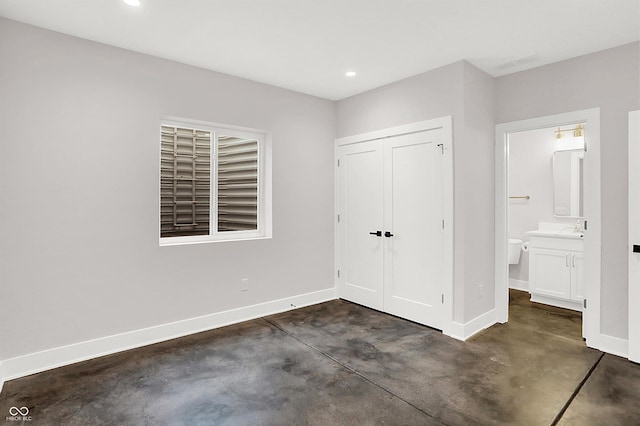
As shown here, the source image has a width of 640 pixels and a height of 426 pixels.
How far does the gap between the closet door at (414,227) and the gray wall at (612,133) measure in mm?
1296

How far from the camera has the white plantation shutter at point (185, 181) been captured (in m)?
3.86

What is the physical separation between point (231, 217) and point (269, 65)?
171cm

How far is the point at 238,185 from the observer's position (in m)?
4.14

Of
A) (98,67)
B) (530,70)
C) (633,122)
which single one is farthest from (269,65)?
(633,122)

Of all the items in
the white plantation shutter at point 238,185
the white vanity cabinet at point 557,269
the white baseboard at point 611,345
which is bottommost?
the white baseboard at point 611,345

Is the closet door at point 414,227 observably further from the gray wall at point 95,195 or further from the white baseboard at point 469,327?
the gray wall at point 95,195

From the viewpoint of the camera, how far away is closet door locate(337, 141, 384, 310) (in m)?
4.20

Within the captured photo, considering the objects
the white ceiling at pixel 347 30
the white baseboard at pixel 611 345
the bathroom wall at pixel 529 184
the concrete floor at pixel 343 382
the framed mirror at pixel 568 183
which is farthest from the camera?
the bathroom wall at pixel 529 184

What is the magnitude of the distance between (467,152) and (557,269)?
2165mm

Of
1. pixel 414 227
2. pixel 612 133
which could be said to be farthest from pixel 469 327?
pixel 612 133

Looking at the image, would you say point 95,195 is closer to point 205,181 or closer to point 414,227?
point 205,181

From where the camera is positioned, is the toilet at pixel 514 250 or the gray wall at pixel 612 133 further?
the toilet at pixel 514 250

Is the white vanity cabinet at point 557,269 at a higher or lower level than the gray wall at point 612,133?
lower

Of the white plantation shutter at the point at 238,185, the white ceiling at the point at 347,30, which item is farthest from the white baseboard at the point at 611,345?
the white plantation shutter at the point at 238,185
